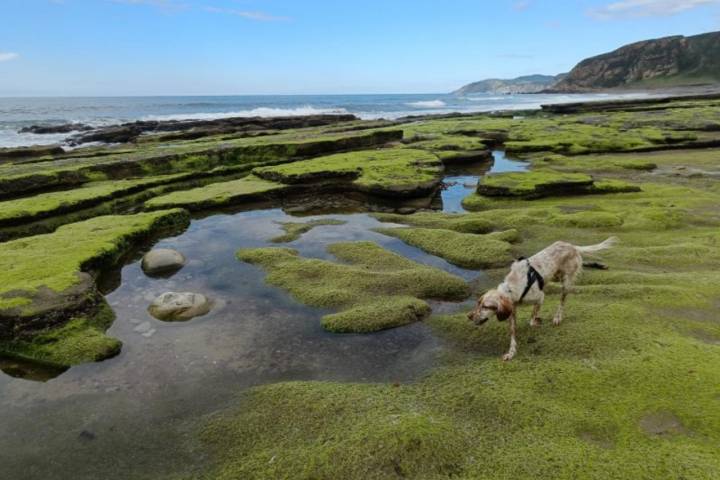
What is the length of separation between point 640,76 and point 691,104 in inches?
5946

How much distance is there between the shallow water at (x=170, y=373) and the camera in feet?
24.0

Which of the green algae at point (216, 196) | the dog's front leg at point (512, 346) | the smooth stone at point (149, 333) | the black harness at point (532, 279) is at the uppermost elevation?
the black harness at point (532, 279)

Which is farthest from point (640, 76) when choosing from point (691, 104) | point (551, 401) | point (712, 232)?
point (551, 401)

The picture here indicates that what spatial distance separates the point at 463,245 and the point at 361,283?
4.70 metres

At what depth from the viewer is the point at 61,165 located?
31641 millimetres

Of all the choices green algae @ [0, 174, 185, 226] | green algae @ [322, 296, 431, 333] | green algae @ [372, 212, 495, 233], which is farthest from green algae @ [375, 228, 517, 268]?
green algae @ [0, 174, 185, 226]

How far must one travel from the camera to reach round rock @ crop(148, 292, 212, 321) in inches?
468

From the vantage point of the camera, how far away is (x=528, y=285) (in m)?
8.97

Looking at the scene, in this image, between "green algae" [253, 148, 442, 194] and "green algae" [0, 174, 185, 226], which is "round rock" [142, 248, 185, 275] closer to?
"green algae" [0, 174, 185, 226]

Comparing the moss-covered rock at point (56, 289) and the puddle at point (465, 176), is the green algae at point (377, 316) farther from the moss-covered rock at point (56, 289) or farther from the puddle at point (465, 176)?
the puddle at point (465, 176)

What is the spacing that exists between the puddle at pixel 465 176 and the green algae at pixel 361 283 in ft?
27.9

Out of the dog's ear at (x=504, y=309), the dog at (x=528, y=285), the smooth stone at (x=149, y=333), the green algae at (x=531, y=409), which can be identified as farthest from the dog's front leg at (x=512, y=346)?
the smooth stone at (x=149, y=333)

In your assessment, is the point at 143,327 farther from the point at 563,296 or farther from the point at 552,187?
the point at 552,187

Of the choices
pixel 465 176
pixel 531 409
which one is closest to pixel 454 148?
pixel 465 176
